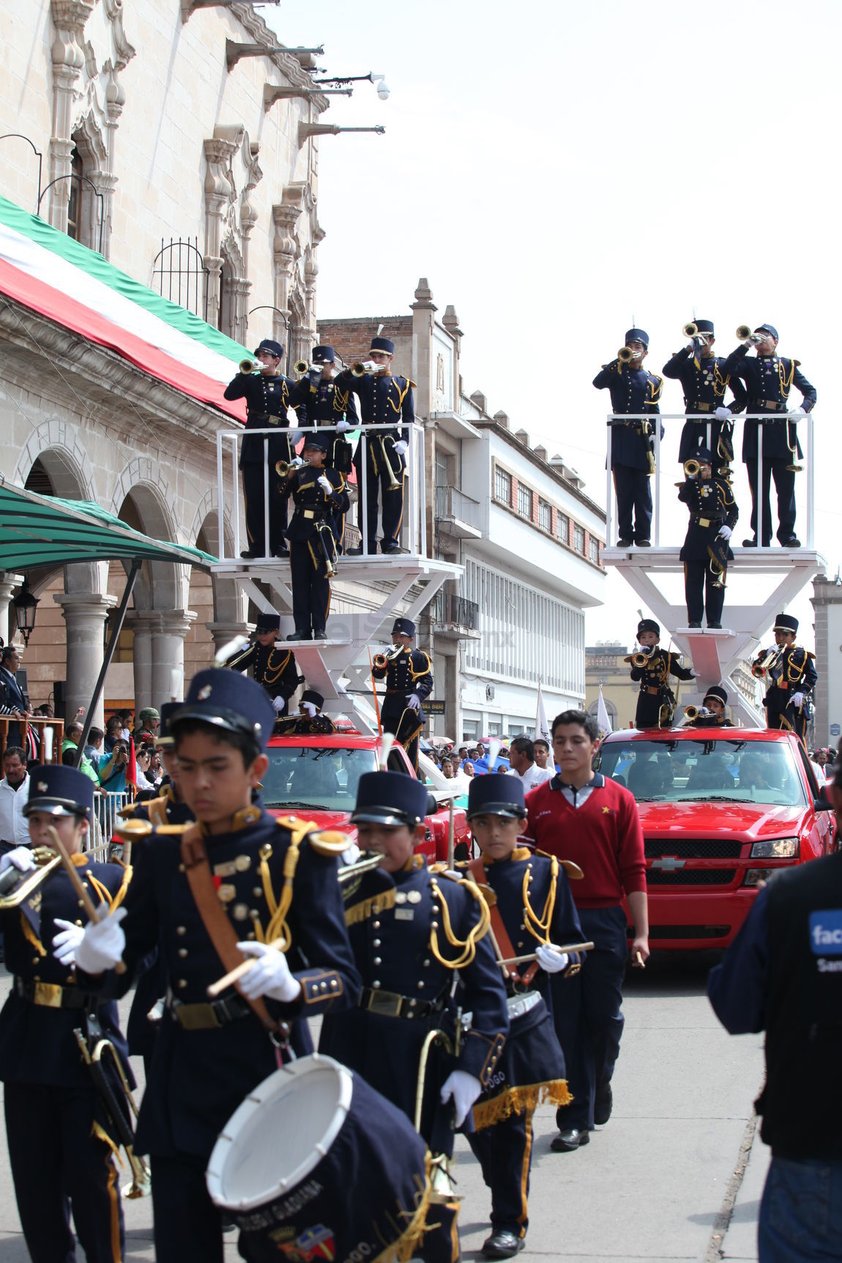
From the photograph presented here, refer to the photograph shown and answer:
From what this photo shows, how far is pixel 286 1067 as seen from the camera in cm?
408

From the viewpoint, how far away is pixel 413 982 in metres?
5.35

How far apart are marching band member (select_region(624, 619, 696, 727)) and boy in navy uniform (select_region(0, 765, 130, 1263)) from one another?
910 centimetres

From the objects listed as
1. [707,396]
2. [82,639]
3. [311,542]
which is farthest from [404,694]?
[82,639]

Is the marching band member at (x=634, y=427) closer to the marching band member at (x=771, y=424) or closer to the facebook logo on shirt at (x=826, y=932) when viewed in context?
the marching band member at (x=771, y=424)

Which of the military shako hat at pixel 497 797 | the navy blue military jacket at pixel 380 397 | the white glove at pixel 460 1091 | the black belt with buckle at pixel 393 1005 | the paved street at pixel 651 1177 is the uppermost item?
the navy blue military jacket at pixel 380 397

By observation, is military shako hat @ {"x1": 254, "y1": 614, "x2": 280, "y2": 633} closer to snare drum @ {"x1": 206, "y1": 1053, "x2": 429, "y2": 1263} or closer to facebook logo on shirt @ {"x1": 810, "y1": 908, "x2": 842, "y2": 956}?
snare drum @ {"x1": 206, "y1": 1053, "x2": 429, "y2": 1263}

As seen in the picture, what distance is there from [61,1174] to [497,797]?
2207mm

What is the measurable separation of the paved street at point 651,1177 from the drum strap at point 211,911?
2367mm

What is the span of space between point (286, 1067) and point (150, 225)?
2326 cm

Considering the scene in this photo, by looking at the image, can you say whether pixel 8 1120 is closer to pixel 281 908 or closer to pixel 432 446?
pixel 281 908

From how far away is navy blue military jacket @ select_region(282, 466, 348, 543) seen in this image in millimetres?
15273

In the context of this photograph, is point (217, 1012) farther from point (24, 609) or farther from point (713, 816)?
point (24, 609)

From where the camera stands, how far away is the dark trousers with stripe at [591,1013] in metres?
7.69

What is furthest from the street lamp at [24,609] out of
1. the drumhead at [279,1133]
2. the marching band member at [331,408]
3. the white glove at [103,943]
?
the drumhead at [279,1133]
